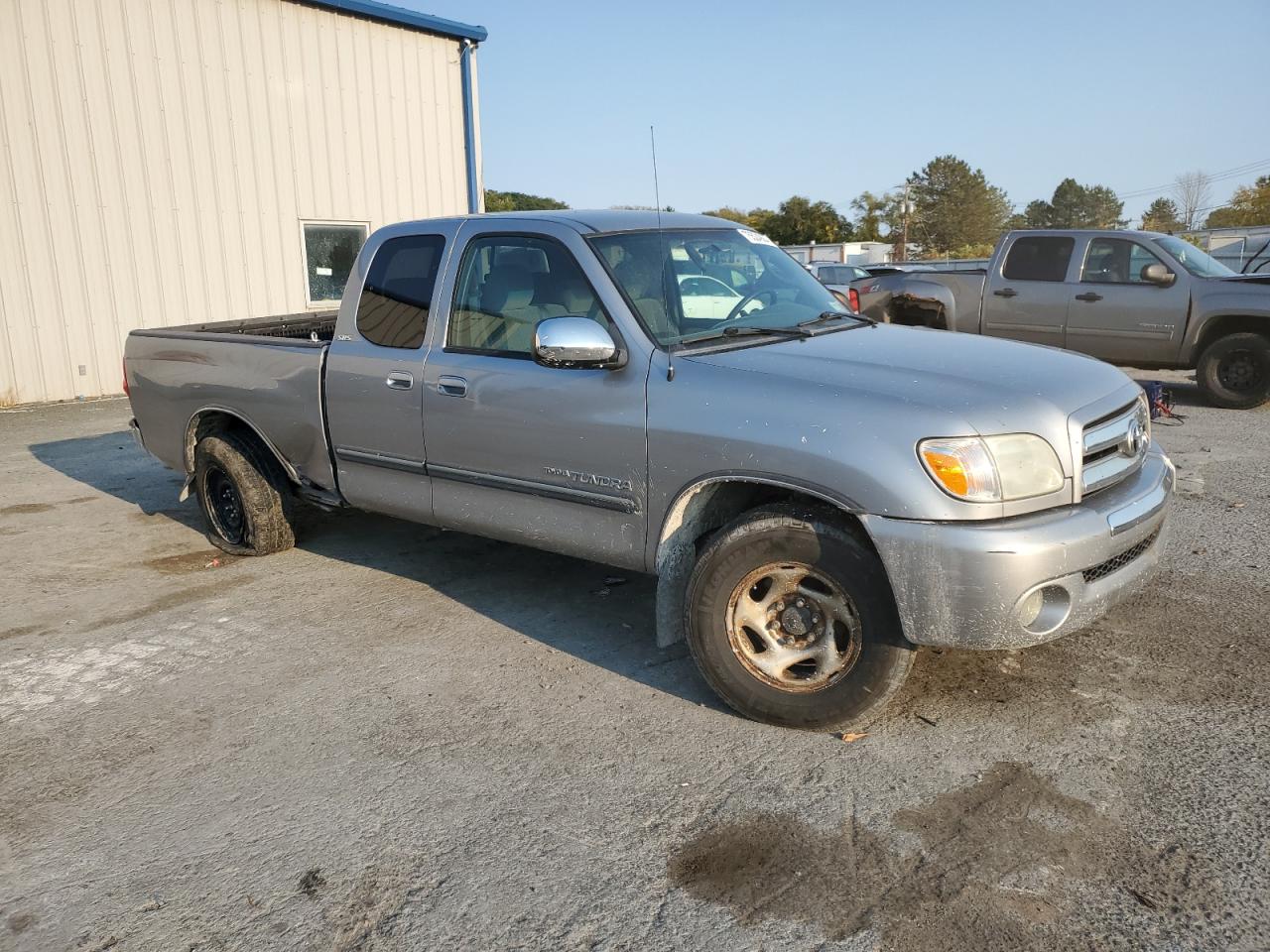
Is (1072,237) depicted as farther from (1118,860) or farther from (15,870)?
(15,870)

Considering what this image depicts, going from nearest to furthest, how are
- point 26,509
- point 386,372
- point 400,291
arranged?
point 386,372 < point 400,291 < point 26,509

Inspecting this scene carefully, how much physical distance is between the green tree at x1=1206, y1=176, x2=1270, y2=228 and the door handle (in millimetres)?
58526

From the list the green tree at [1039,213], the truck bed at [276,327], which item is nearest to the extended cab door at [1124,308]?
the truck bed at [276,327]

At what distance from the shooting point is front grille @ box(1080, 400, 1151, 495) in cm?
345

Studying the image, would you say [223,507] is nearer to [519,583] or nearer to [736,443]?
[519,583]

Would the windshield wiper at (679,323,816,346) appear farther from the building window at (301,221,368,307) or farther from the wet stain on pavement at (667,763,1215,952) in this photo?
the building window at (301,221,368,307)

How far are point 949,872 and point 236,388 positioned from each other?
455 cm

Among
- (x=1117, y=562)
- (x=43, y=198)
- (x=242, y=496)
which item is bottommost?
(x=242, y=496)

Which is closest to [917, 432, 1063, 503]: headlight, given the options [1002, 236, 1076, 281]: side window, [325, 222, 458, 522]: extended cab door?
[325, 222, 458, 522]: extended cab door

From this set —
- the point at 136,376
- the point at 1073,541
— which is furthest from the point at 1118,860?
the point at 136,376

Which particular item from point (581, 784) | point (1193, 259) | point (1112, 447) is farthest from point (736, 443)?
point (1193, 259)

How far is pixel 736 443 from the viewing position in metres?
3.56

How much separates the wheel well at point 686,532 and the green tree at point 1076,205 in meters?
106

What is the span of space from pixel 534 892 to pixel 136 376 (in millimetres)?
5052
